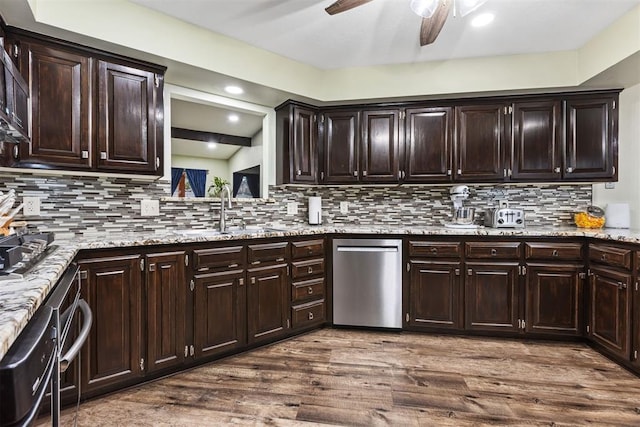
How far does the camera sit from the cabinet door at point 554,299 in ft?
8.93

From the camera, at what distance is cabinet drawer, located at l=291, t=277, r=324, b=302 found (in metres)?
2.85

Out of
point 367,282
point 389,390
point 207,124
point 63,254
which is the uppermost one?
point 207,124

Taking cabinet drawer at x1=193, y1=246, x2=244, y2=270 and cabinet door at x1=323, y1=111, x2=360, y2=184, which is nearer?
cabinet drawer at x1=193, y1=246, x2=244, y2=270

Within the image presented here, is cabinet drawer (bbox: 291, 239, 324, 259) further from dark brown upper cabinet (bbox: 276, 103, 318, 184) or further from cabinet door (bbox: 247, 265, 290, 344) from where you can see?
dark brown upper cabinet (bbox: 276, 103, 318, 184)

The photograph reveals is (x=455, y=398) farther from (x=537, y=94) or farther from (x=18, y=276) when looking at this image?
(x=537, y=94)

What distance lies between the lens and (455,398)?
195 centimetres

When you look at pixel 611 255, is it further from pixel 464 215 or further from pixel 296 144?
pixel 296 144

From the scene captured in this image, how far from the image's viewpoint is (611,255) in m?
2.42

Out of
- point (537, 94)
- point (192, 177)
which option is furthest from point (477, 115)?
point (192, 177)

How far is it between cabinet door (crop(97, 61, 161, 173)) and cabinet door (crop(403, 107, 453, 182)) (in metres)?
2.25

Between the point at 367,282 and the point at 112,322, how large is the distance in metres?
1.97

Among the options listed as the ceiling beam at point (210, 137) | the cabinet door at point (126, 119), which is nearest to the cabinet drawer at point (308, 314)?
the cabinet door at point (126, 119)

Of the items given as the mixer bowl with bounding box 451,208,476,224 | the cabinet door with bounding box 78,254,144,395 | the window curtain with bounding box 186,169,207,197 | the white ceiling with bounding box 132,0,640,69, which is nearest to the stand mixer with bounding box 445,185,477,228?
the mixer bowl with bounding box 451,208,476,224

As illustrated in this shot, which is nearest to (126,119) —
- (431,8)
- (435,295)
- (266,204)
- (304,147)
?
(266,204)
